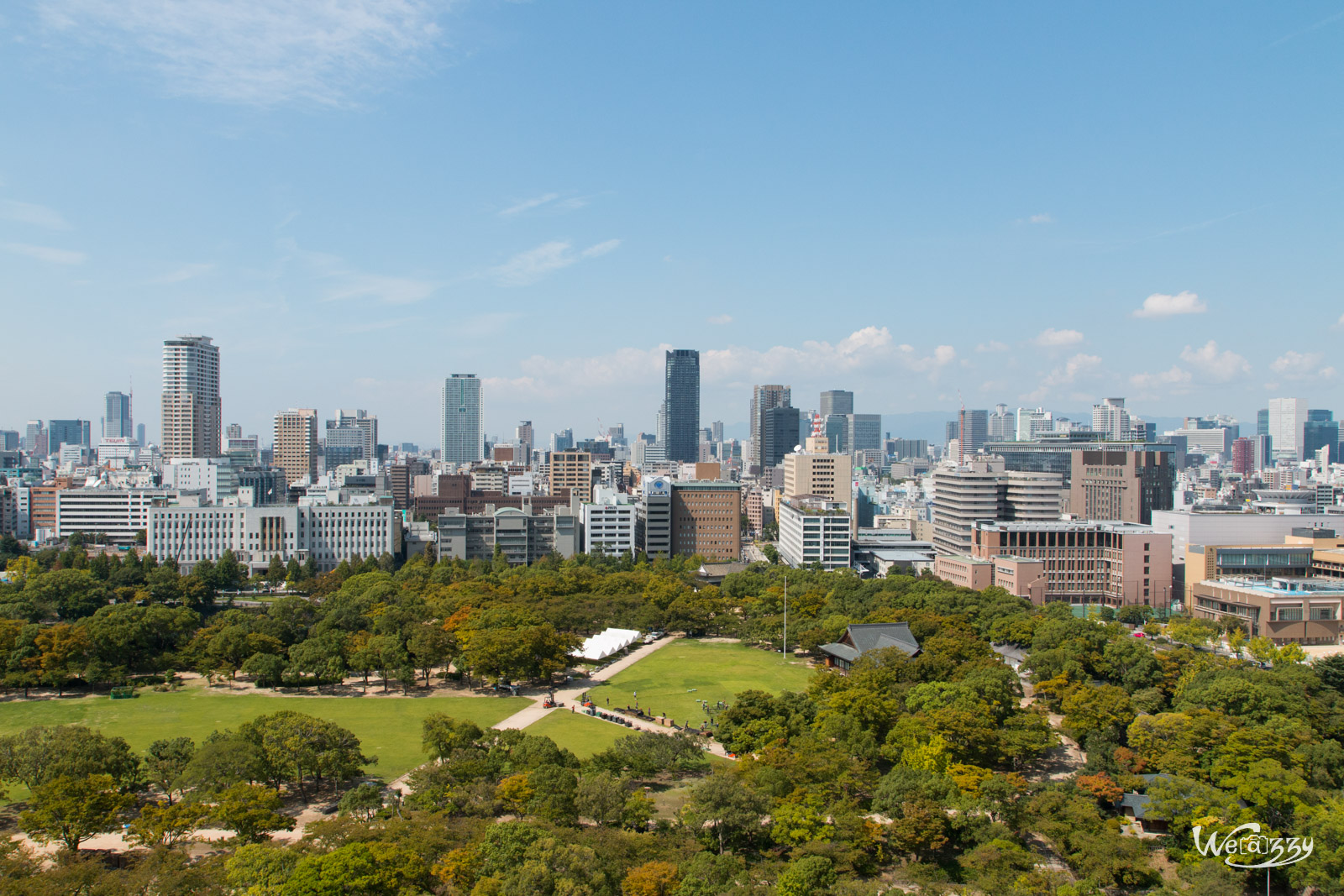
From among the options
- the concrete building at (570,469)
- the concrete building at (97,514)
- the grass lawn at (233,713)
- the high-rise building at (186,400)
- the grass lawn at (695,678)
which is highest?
the high-rise building at (186,400)

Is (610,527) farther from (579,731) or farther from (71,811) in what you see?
(71,811)

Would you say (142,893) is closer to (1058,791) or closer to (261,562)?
(1058,791)

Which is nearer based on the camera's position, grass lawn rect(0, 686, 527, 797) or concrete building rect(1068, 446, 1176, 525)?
grass lawn rect(0, 686, 527, 797)

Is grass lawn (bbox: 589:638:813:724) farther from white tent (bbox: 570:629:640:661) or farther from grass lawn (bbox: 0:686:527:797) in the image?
grass lawn (bbox: 0:686:527:797)

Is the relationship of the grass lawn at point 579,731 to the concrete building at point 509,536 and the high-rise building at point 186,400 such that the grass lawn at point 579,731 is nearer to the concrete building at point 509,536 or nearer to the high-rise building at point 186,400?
the concrete building at point 509,536

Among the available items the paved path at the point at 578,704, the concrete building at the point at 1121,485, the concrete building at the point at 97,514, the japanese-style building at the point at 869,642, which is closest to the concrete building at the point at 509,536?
the concrete building at the point at 97,514

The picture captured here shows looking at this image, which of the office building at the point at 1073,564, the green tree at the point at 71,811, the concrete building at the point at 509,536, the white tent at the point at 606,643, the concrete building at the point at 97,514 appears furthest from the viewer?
the concrete building at the point at 97,514

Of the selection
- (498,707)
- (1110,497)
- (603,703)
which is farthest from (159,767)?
(1110,497)

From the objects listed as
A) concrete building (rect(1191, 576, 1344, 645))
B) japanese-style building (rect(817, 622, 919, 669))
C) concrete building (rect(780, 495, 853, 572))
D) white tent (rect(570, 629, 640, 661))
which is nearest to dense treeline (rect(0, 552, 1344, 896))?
japanese-style building (rect(817, 622, 919, 669))
